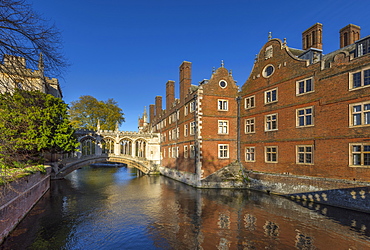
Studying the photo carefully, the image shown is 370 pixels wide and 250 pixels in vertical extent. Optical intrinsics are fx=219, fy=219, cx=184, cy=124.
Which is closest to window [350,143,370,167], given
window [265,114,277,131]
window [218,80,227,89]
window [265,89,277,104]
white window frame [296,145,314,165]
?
white window frame [296,145,314,165]

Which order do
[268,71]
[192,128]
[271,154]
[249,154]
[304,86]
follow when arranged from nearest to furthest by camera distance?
[304,86], [271,154], [268,71], [249,154], [192,128]

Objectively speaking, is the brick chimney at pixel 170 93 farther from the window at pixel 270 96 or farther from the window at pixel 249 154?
the window at pixel 270 96

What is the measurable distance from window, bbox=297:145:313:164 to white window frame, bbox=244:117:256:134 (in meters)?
5.78

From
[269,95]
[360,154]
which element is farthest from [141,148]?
[360,154]

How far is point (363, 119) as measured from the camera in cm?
1455

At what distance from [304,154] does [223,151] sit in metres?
9.17

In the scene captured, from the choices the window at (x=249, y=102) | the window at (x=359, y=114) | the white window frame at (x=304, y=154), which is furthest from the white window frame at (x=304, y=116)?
the window at (x=249, y=102)

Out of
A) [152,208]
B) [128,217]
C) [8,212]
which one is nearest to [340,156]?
[152,208]

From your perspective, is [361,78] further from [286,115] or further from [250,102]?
[250,102]

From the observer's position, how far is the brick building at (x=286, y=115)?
49.7 feet

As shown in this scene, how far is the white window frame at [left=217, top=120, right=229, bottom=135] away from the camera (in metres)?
25.8

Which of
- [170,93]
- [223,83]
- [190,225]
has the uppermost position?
[170,93]

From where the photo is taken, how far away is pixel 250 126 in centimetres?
2442

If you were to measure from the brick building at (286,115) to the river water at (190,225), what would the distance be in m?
4.02
